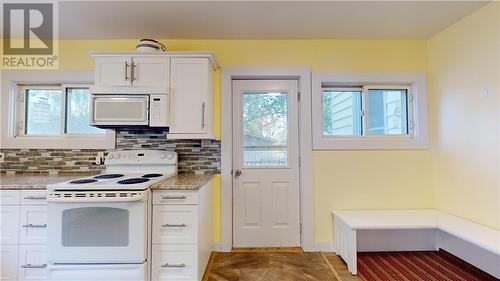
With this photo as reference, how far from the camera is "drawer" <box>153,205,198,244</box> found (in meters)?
1.98

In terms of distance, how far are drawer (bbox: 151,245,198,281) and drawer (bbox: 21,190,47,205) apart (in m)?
1.02

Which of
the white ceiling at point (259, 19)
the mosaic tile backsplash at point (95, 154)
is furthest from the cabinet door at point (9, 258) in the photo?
the white ceiling at point (259, 19)

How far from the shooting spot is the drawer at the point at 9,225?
207 centimetres

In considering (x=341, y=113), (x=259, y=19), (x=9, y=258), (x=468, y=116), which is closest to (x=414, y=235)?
(x=468, y=116)

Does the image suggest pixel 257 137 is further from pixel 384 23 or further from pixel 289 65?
pixel 384 23

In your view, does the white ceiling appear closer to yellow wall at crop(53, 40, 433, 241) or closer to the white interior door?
yellow wall at crop(53, 40, 433, 241)

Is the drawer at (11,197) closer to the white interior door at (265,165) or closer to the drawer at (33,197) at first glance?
the drawer at (33,197)

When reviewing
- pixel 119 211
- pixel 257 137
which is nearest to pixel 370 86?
pixel 257 137

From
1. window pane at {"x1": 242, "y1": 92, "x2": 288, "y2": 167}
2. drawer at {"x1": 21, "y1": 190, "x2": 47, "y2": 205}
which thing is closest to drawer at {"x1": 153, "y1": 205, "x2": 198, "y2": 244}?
drawer at {"x1": 21, "y1": 190, "x2": 47, "y2": 205}

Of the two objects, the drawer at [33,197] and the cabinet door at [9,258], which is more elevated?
the drawer at [33,197]

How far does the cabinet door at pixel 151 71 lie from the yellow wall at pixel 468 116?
2.83m

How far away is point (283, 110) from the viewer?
3000 mm

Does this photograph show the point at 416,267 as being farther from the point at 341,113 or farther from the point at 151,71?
the point at 151,71

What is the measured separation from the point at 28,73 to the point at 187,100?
1.89 m
